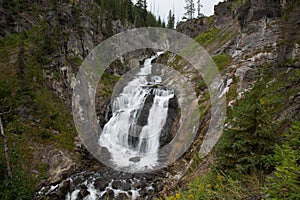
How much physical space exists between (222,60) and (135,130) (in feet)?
33.9

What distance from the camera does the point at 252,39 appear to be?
50.4 ft

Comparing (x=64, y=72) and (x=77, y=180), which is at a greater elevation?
(x=64, y=72)

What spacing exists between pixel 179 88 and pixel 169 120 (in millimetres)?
3738

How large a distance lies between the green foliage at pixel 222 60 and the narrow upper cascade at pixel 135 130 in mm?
5001

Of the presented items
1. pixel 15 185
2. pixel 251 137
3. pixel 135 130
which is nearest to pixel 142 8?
pixel 135 130

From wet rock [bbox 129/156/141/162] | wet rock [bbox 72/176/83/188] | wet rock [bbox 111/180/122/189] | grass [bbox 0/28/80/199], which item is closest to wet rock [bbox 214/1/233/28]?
wet rock [bbox 129/156/141/162]

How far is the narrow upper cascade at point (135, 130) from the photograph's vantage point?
16547 mm

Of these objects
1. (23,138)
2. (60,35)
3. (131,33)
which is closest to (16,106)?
(23,138)

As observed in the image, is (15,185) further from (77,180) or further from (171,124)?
(171,124)

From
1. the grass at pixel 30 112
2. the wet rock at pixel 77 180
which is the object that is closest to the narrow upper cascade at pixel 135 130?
the wet rock at pixel 77 180

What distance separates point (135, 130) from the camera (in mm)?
19203

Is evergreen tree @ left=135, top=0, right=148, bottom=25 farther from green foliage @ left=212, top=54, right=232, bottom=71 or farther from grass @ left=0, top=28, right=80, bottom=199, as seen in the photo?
green foliage @ left=212, top=54, right=232, bottom=71

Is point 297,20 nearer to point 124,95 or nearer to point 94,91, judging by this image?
point 124,95

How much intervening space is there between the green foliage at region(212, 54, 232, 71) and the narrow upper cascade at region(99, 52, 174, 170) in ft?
16.4
